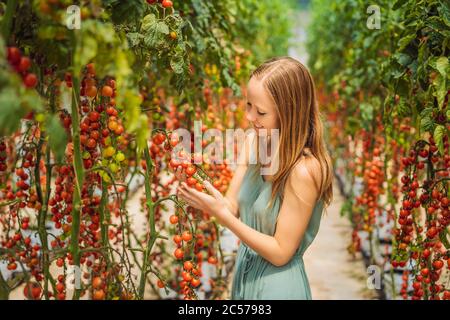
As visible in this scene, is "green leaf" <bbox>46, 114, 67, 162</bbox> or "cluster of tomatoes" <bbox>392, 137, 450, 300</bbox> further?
"cluster of tomatoes" <bbox>392, 137, 450, 300</bbox>

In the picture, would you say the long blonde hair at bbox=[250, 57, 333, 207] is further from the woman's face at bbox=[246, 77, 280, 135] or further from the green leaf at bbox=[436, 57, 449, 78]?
the green leaf at bbox=[436, 57, 449, 78]

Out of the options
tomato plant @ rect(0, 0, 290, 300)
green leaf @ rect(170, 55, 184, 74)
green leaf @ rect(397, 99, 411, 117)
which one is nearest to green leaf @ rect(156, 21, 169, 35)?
tomato plant @ rect(0, 0, 290, 300)

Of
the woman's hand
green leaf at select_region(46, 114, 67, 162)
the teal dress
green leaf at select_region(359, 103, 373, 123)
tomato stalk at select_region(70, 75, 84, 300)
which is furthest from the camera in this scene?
green leaf at select_region(359, 103, 373, 123)

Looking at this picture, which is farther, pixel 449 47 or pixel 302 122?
pixel 449 47

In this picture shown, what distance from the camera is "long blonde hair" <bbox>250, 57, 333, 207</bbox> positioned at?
3.92ft

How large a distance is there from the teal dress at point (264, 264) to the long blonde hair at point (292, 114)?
40 mm

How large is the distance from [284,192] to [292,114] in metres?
0.17

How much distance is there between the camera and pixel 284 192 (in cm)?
122

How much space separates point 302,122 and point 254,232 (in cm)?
27

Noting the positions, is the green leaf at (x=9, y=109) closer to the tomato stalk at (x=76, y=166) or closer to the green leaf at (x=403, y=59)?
the tomato stalk at (x=76, y=166)
